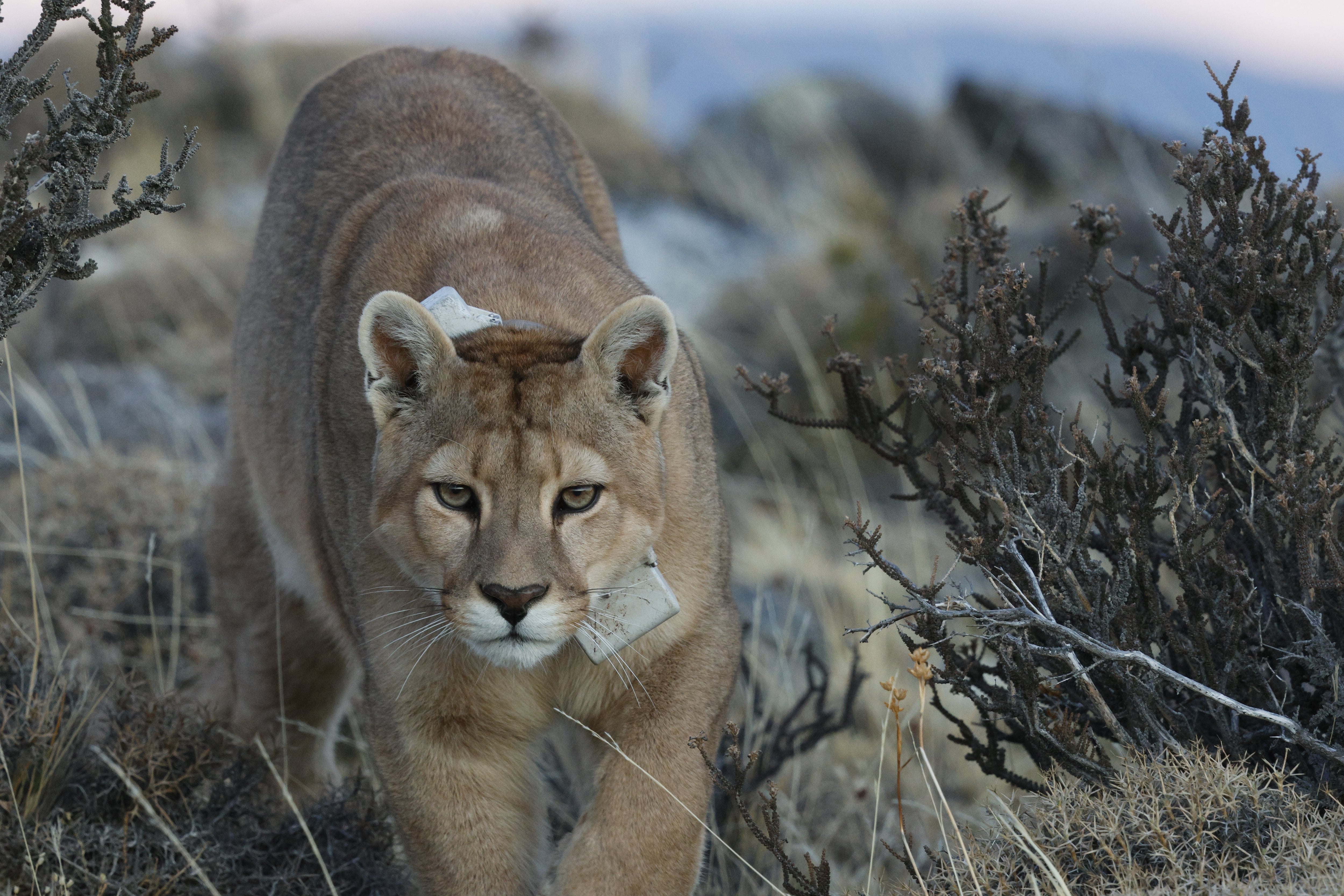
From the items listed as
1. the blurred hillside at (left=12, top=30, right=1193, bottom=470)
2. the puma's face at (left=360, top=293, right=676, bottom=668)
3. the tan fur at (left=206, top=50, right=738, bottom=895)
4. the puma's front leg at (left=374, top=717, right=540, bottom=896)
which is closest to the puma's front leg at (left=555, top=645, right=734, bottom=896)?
the tan fur at (left=206, top=50, right=738, bottom=895)

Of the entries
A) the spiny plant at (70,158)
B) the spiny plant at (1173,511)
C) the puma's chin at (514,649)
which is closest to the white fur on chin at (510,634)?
the puma's chin at (514,649)

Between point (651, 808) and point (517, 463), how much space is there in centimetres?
93

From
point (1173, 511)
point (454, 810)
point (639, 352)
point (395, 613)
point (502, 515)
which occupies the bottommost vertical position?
point (454, 810)

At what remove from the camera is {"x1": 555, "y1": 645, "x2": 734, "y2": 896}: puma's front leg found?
10.3 ft

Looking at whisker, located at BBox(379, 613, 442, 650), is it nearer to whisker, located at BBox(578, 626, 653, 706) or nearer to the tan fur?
the tan fur

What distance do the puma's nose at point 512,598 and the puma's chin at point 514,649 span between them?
0.21 ft

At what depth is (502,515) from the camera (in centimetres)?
294

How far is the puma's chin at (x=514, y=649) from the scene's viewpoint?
2904mm

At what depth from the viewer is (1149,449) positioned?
3.17m

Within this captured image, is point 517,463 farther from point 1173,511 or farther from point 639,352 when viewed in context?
point 1173,511

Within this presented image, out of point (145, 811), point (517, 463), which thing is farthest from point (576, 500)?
point (145, 811)

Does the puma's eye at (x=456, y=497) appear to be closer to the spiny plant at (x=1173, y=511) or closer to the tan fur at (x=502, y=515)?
the tan fur at (x=502, y=515)

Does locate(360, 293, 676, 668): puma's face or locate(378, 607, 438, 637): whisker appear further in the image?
locate(378, 607, 438, 637): whisker

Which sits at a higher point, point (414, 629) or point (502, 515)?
point (502, 515)
